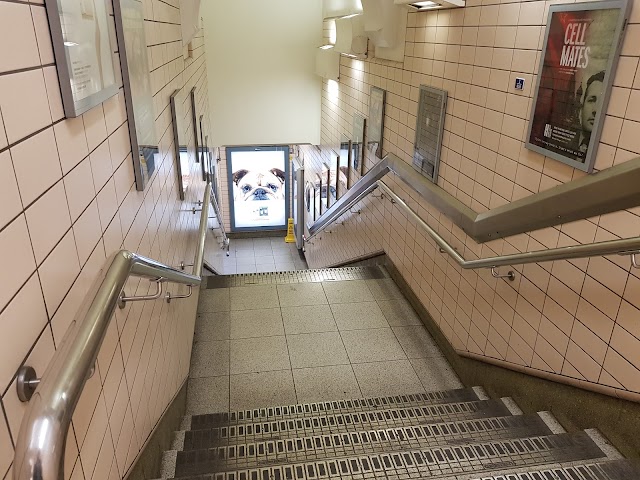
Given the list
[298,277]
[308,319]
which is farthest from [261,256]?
[308,319]

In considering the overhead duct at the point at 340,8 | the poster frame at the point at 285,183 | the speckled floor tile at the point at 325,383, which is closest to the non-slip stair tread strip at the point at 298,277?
the speckled floor tile at the point at 325,383

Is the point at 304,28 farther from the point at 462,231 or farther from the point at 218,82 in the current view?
the point at 462,231

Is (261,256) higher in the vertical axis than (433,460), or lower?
lower

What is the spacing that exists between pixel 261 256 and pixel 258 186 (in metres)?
1.95

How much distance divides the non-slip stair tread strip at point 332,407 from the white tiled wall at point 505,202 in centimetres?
37

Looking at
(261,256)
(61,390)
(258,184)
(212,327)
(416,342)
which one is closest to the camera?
(61,390)

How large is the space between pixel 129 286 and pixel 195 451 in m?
0.96

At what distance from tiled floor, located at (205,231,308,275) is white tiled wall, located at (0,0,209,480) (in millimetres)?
7302

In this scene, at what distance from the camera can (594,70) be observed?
6.89 feet

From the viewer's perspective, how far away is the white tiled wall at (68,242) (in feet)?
3.34

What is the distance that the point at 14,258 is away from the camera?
3.36 ft

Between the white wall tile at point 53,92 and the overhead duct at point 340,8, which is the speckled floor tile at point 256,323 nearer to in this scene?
the white wall tile at point 53,92

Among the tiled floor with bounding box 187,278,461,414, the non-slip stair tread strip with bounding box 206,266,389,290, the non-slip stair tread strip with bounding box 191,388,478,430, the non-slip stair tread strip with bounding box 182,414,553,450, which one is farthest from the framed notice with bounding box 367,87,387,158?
the non-slip stair tread strip with bounding box 182,414,553,450

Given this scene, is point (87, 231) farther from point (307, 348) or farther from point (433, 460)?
point (307, 348)
